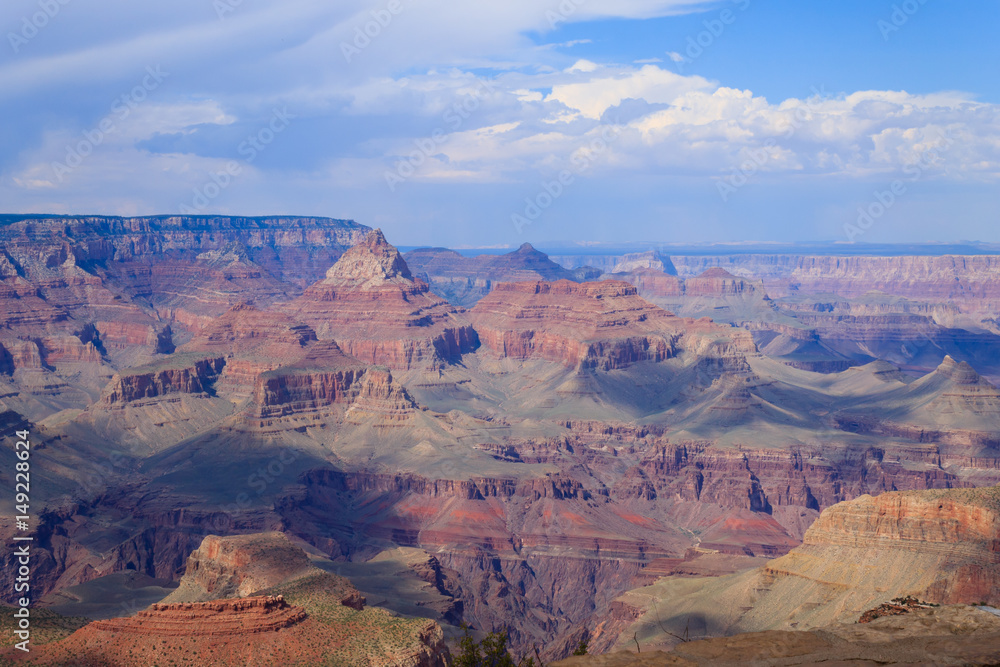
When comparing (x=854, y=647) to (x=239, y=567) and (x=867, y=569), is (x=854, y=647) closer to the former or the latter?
(x=867, y=569)

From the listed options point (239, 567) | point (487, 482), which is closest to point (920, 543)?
point (239, 567)

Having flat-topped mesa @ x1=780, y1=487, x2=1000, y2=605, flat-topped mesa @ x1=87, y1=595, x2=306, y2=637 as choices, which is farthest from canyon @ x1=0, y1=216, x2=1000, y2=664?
flat-topped mesa @ x1=87, y1=595, x2=306, y2=637

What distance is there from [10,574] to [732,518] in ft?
313

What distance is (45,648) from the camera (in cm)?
5359

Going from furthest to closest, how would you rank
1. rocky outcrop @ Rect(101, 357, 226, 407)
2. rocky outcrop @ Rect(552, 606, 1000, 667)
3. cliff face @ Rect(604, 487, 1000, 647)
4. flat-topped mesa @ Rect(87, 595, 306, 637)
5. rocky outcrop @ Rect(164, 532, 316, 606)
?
1. rocky outcrop @ Rect(101, 357, 226, 407)
2. rocky outcrop @ Rect(164, 532, 316, 606)
3. cliff face @ Rect(604, 487, 1000, 647)
4. flat-topped mesa @ Rect(87, 595, 306, 637)
5. rocky outcrop @ Rect(552, 606, 1000, 667)

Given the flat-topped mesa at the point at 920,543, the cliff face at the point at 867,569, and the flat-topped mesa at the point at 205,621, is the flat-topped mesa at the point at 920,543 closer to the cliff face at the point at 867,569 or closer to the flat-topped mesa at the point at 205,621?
the cliff face at the point at 867,569

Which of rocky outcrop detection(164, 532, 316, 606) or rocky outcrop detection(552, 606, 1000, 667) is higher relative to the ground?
rocky outcrop detection(552, 606, 1000, 667)

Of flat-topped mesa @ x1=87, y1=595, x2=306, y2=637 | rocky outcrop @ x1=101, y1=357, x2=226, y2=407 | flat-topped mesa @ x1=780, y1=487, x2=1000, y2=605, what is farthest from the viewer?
rocky outcrop @ x1=101, y1=357, x2=226, y2=407

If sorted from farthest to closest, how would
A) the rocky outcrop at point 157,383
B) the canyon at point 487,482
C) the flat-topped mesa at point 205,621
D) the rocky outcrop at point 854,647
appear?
the rocky outcrop at point 157,383 < the canyon at point 487,482 < the flat-topped mesa at point 205,621 < the rocky outcrop at point 854,647

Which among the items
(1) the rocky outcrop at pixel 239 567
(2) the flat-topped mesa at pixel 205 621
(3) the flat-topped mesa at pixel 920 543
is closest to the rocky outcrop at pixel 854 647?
(2) the flat-topped mesa at pixel 205 621

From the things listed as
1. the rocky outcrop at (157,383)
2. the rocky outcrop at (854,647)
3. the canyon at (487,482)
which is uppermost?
the rocky outcrop at (854,647)

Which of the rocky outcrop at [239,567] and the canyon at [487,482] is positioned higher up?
the rocky outcrop at [239,567]

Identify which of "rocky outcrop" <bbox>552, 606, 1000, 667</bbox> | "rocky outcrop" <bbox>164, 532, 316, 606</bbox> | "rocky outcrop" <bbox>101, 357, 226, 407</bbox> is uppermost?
"rocky outcrop" <bbox>552, 606, 1000, 667</bbox>

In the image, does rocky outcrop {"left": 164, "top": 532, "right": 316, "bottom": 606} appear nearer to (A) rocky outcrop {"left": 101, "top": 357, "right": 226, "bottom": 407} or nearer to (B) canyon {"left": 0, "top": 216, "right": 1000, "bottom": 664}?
(B) canyon {"left": 0, "top": 216, "right": 1000, "bottom": 664}
